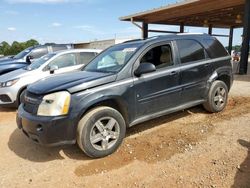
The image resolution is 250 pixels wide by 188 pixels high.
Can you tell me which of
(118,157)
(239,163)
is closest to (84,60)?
(118,157)

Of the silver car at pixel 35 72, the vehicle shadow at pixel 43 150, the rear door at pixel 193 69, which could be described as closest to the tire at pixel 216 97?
the rear door at pixel 193 69

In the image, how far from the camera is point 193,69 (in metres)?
5.38

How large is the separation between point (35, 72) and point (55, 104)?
4.06 m

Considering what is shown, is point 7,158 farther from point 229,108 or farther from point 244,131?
point 229,108

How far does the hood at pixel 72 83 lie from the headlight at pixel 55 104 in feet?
0.31

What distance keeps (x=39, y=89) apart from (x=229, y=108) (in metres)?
4.31

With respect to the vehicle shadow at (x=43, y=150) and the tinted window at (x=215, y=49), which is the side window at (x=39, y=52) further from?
the tinted window at (x=215, y=49)

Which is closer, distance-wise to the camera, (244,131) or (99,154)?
(99,154)

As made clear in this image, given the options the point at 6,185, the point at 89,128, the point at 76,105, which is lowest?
the point at 6,185

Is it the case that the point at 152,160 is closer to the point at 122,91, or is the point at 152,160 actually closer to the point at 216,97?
the point at 122,91

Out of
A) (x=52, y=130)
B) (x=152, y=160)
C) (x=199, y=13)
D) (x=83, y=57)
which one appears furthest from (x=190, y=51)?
(x=199, y=13)

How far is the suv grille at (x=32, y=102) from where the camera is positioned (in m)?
4.07

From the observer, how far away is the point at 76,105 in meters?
3.94

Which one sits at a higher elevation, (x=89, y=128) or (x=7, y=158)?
(x=89, y=128)
